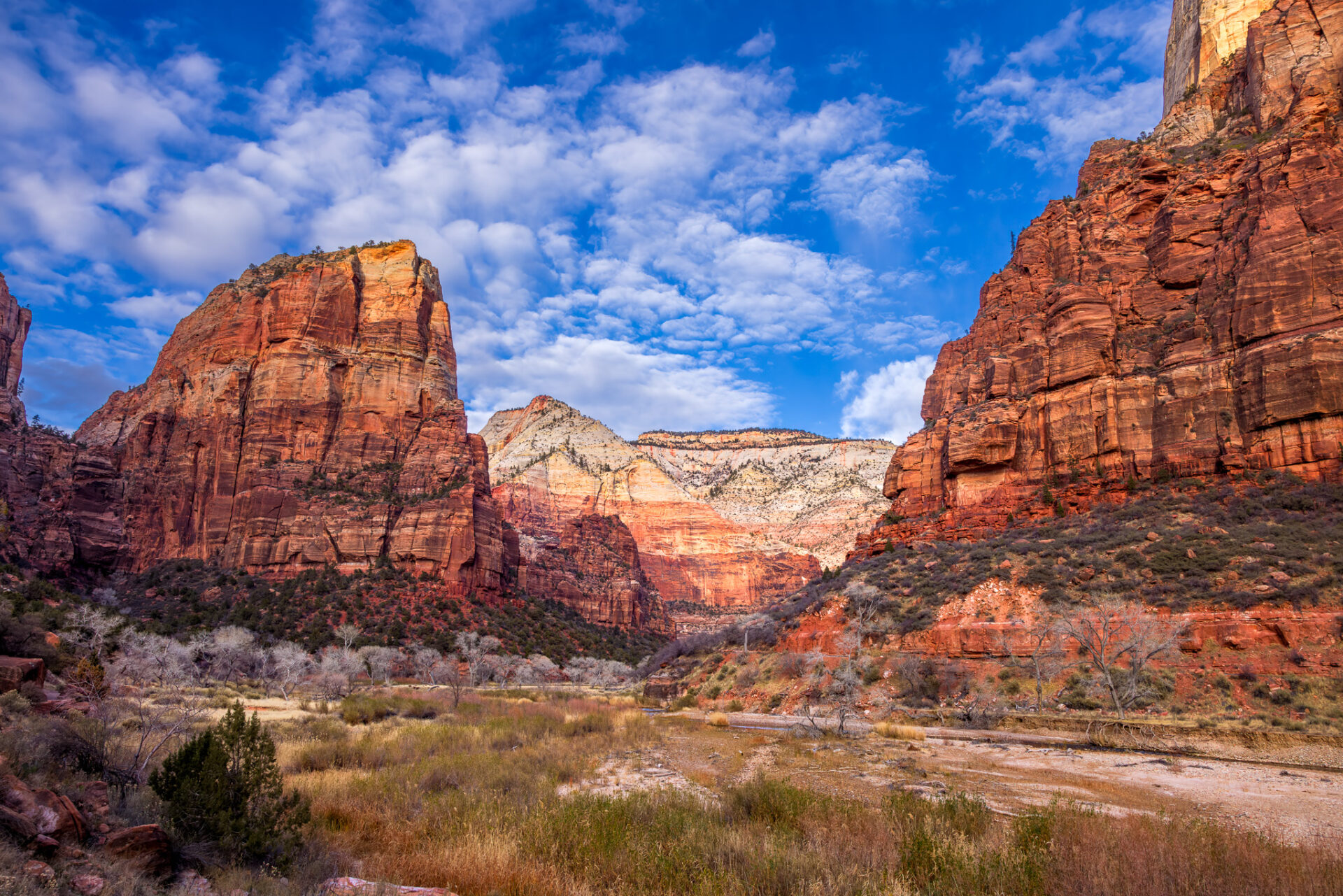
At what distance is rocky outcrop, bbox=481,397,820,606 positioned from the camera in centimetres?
11881

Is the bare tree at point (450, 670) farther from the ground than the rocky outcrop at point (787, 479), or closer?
closer

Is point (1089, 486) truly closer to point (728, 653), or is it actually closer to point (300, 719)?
point (728, 653)

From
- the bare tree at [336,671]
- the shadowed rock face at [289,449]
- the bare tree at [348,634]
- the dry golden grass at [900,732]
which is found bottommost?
the bare tree at [336,671]

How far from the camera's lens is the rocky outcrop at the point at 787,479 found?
4724 inches

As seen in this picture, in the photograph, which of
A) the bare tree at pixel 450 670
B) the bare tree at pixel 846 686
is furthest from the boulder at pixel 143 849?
the bare tree at pixel 450 670

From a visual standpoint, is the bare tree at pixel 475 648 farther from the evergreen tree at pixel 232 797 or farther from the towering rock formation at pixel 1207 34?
the towering rock formation at pixel 1207 34

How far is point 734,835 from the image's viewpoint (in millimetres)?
6555

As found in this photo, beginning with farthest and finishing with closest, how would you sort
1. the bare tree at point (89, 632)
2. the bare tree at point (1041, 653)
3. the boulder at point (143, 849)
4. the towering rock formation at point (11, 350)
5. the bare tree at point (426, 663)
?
the towering rock formation at point (11, 350)
the bare tree at point (426, 663)
the bare tree at point (1041, 653)
the bare tree at point (89, 632)
the boulder at point (143, 849)

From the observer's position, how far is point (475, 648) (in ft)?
167

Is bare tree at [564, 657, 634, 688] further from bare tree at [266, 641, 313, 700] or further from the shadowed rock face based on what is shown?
bare tree at [266, 641, 313, 700]

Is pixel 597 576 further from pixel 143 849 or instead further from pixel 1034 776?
pixel 143 849

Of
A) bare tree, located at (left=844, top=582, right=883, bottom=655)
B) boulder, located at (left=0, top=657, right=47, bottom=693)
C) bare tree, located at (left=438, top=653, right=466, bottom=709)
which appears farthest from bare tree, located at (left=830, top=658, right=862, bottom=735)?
bare tree, located at (left=438, top=653, right=466, bottom=709)

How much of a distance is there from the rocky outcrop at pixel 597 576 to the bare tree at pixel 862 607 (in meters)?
49.0

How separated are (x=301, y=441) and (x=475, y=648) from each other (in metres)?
28.8
